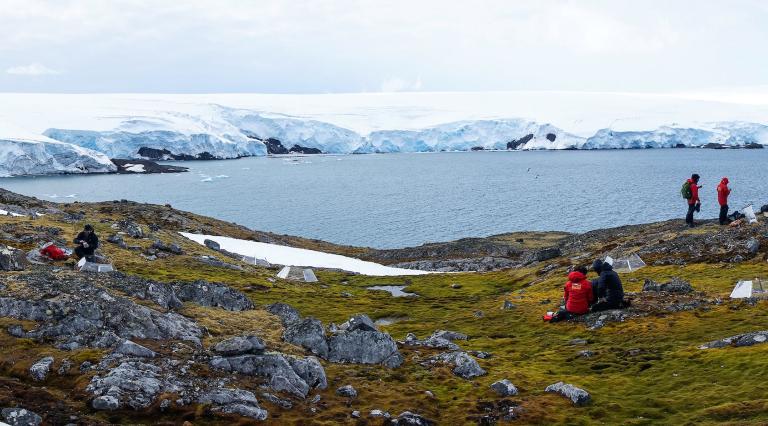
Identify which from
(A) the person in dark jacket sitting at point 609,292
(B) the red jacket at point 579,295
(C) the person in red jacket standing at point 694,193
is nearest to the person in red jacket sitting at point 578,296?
(B) the red jacket at point 579,295

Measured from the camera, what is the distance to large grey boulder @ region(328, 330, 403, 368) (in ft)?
57.0

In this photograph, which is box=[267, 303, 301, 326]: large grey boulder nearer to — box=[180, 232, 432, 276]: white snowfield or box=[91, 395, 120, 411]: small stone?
box=[91, 395, 120, 411]: small stone

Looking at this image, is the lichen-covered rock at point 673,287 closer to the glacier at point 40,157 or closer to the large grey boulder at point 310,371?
the large grey boulder at point 310,371

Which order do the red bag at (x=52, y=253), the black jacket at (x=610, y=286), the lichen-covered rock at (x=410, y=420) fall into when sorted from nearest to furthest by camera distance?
the lichen-covered rock at (x=410, y=420), the black jacket at (x=610, y=286), the red bag at (x=52, y=253)

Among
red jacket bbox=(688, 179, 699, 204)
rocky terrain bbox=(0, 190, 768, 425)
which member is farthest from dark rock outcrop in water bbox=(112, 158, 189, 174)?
red jacket bbox=(688, 179, 699, 204)

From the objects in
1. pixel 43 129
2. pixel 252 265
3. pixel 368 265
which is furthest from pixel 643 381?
pixel 43 129

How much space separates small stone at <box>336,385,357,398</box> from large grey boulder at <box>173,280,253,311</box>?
7.70 m

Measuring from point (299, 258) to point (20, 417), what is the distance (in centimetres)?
4012

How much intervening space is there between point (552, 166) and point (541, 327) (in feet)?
594

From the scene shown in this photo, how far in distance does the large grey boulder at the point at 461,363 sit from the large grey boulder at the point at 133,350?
7.04 meters

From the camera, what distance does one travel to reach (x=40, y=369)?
1396 centimetres

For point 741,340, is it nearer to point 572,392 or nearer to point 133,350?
point 572,392

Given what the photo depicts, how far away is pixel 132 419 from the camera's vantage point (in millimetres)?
12555

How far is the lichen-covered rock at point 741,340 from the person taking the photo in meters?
16.7
